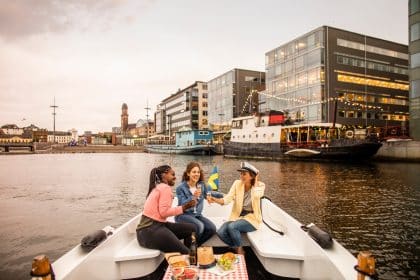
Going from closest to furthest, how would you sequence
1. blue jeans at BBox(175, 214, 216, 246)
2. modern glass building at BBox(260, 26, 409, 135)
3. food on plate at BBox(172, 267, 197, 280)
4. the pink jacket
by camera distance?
food on plate at BBox(172, 267, 197, 280)
the pink jacket
blue jeans at BBox(175, 214, 216, 246)
modern glass building at BBox(260, 26, 409, 135)

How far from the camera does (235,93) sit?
Answer: 68.4 m

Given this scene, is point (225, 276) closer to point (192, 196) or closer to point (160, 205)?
point (160, 205)

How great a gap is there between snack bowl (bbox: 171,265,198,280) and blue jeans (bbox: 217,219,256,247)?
70.7 inches

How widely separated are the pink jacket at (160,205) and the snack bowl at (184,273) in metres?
1.12

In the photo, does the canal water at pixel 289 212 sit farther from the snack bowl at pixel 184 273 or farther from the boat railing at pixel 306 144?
the boat railing at pixel 306 144

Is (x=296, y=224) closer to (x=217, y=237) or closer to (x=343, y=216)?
(x=217, y=237)

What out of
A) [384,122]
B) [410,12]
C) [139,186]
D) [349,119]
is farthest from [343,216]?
[384,122]

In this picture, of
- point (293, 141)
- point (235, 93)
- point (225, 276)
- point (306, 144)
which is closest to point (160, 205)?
point (225, 276)

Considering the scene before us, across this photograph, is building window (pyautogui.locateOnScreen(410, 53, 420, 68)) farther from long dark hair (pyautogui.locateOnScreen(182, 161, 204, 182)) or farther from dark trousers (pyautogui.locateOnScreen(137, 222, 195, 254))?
dark trousers (pyautogui.locateOnScreen(137, 222, 195, 254))

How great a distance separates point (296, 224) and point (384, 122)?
58.1 metres

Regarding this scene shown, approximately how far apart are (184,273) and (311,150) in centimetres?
3357

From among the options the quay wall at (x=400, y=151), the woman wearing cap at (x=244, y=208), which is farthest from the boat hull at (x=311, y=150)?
the woman wearing cap at (x=244, y=208)

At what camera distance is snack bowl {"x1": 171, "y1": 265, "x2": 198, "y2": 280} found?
330 cm

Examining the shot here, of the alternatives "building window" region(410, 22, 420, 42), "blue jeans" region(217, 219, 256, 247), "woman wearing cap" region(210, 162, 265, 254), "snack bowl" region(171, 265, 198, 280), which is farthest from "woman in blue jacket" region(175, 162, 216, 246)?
"building window" region(410, 22, 420, 42)
